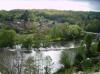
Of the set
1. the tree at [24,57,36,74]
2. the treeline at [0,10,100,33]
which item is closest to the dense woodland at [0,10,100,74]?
the treeline at [0,10,100,33]

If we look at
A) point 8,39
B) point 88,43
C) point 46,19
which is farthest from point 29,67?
point 88,43

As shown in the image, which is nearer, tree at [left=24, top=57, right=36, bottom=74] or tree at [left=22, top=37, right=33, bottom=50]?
tree at [left=24, top=57, right=36, bottom=74]

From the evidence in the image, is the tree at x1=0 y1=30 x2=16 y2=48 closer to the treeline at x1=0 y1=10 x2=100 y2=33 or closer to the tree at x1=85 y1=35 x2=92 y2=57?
the treeline at x1=0 y1=10 x2=100 y2=33

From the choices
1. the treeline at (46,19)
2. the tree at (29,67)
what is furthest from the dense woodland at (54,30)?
the tree at (29,67)

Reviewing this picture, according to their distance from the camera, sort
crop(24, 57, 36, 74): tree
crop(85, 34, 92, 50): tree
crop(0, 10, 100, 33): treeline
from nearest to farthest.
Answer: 1. crop(24, 57, 36, 74): tree
2. crop(0, 10, 100, 33): treeline
3. crop(85, 34, 92, 50): tree

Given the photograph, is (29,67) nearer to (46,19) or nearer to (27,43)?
(27,43)

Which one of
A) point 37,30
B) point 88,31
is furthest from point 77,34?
point 37,30

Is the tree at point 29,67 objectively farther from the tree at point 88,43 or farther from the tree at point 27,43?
the tree at point 88,43

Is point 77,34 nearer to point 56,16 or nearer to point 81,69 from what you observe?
point 56,16
